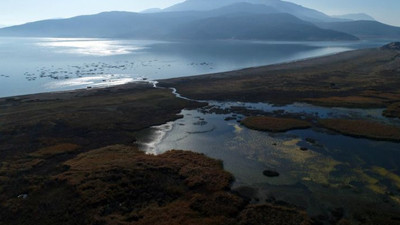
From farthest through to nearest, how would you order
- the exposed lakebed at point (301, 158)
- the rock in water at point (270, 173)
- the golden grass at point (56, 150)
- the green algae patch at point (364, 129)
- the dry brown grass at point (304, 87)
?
the dry brown grass at point (304, 87) → the green algae patch at point (364, 129) → the golden grass at point (56, 150) → the rock in water at point (270, 173) → the exposed lakebed at point (301, 158)


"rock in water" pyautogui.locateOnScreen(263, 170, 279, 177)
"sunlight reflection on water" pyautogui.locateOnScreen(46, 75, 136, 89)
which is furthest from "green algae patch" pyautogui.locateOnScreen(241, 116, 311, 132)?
"sunlight reflection on water" pyautogui.locateOnScreen(46, 75, 136, 89)

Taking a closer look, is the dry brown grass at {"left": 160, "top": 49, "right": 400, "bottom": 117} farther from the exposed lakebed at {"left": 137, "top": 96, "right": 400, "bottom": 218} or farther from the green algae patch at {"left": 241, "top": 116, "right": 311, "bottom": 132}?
the green algae patch at {"left": 241, "top": 116, "right": 311, "bottom": 132}

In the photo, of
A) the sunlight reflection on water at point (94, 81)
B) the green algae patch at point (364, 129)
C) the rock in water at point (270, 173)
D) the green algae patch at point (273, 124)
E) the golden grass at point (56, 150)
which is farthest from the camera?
the sunlight reflection on water at point (94, 81)

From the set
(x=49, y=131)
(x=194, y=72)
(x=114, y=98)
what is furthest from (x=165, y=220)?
(x=194, y=72)

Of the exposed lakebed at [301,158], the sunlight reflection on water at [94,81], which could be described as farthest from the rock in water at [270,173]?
the sunlight reflection on water at [94,81]

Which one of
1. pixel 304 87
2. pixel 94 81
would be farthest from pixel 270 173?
pixel 94 81

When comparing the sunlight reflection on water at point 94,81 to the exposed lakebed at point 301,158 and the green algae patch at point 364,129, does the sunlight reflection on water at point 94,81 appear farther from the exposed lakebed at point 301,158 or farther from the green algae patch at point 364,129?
the green algae patch at point 364,129

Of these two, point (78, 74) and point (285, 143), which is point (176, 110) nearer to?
point (285, 143)

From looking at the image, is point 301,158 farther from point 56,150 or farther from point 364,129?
point 56,150
